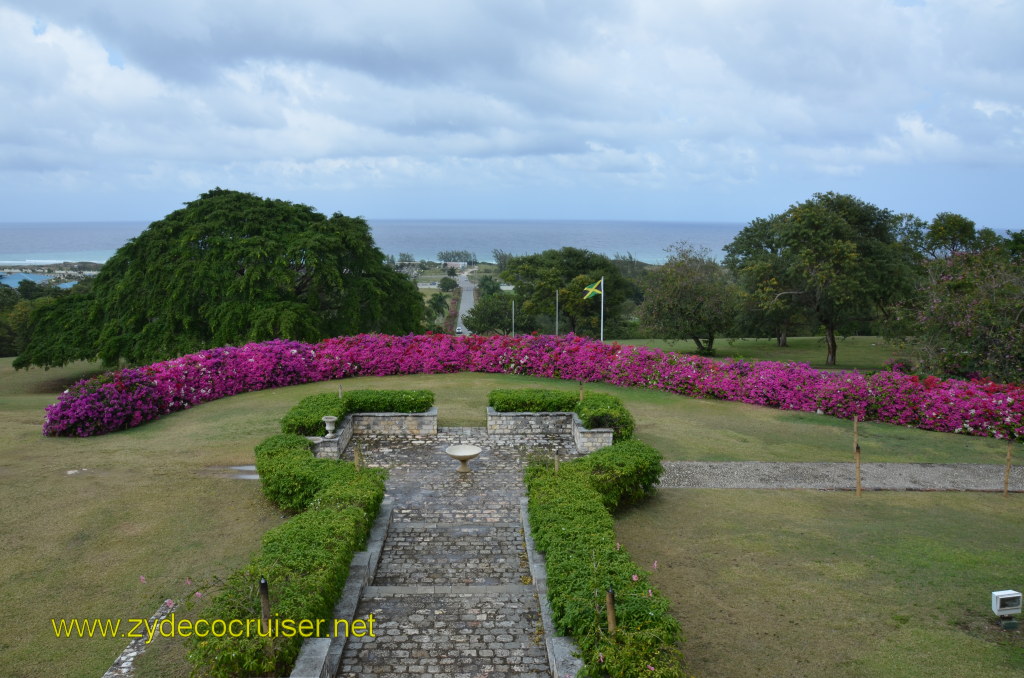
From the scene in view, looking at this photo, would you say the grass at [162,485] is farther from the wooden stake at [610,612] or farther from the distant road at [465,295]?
the distant road at [465,295]

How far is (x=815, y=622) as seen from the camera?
6582 millimetres

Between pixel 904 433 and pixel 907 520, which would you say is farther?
pixel 904 433

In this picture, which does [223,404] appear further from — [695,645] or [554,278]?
[554,278]

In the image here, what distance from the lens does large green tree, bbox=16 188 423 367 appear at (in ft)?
72.0

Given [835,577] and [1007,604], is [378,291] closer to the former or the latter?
[835,577]

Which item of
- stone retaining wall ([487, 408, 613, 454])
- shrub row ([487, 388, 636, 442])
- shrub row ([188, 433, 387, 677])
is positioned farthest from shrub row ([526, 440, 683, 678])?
stone retaining wall ([487, 408, 613, 454])

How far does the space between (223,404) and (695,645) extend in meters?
13.4

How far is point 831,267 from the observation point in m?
25.7

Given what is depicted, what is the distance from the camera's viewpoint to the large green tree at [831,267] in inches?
1011

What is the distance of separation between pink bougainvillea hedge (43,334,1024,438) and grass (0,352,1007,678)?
490 millimetres

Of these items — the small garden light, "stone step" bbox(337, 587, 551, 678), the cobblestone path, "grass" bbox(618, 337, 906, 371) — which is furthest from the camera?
"grass" bbox(618, 337, 906, 371)

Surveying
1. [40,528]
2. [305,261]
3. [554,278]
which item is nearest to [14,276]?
[554,278]

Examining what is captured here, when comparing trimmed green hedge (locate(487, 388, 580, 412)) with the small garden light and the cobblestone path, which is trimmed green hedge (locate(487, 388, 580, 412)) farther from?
the small garden light

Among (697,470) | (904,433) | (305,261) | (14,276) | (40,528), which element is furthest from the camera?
(14,276)
